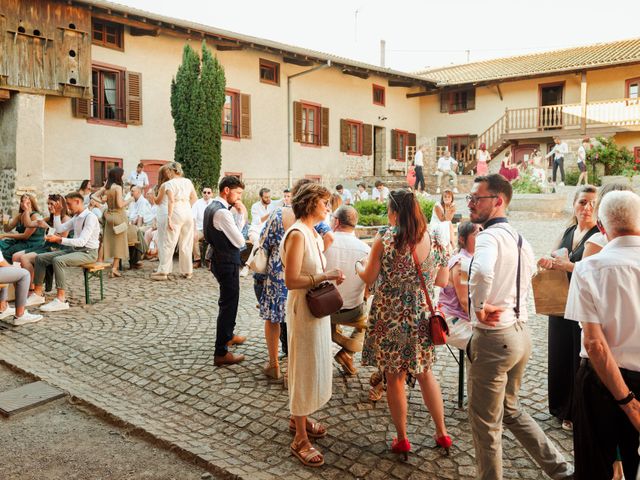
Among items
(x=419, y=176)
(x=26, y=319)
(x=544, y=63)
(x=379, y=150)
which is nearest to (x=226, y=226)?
(x=26, y=319)

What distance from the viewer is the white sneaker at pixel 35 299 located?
25.5 feet

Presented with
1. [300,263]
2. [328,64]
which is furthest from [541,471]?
[328,64]

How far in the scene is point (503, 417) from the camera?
10.4 ft

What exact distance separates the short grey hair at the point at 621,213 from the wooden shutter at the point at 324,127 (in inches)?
881

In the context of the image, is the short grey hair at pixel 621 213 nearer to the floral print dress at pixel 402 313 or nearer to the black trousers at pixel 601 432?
the black trousers at pixel 601 432

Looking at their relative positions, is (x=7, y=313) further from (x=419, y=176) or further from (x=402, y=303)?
(x=419, y=176)

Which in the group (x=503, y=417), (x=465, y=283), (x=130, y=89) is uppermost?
(x=130, y=89)

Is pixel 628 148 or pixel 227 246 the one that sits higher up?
pixel 628 148

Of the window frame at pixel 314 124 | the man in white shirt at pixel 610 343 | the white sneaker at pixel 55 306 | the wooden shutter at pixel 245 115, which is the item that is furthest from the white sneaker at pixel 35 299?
the window frame at pixel 314 124

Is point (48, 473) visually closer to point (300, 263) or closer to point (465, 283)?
point (300, 263)

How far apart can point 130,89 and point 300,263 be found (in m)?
16.4

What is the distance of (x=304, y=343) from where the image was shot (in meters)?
3.61

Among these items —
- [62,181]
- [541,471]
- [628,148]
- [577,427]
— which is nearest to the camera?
[577,427]

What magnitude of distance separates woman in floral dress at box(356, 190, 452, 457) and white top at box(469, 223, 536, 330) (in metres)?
0.54
